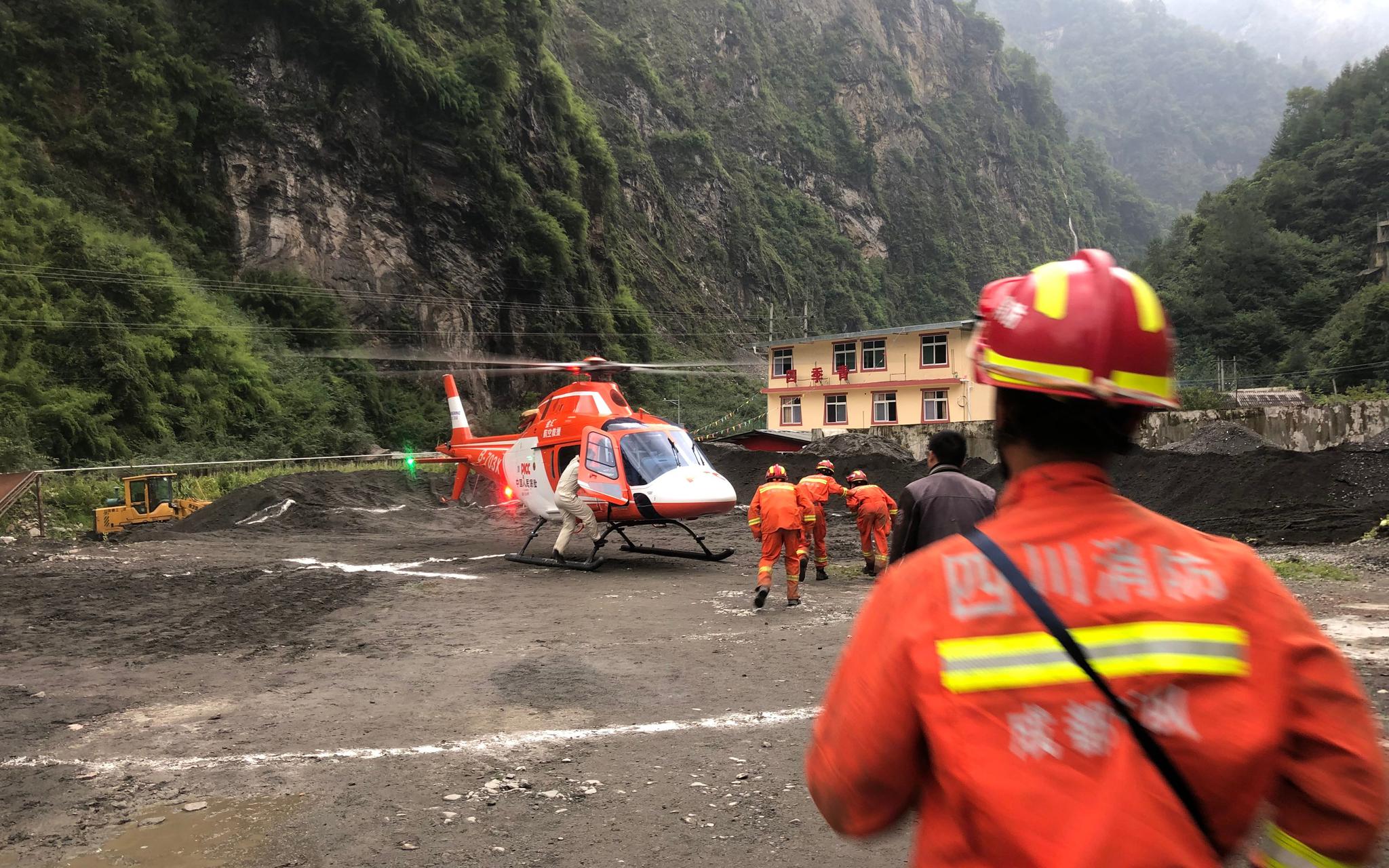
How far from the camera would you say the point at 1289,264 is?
54.2 metres

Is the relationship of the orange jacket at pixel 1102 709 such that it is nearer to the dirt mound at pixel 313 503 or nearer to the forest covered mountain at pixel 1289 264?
the dirt mound at pixel 313 503

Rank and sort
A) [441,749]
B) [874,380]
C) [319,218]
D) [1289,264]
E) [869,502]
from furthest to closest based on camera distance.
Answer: [1289,264] < [874,380] < [319,218] < [869,502] < [441,749]

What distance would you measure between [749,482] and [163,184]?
80.0ft

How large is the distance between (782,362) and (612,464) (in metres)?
29.3

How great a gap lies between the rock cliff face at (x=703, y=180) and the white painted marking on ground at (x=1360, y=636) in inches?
1376

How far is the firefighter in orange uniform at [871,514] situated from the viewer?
459 inches

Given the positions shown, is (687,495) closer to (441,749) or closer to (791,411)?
(441,749)

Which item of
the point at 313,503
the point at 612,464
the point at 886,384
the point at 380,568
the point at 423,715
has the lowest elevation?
the point at 380,568

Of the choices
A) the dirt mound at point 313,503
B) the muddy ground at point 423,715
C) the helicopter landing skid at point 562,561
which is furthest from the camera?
the dirt mound at point 313,503

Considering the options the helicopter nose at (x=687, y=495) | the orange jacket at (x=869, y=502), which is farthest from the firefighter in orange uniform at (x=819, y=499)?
the helicopter nose at (x=687, y=495)

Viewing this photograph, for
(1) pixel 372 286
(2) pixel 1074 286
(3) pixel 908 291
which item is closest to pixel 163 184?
(1) pixel 372 286

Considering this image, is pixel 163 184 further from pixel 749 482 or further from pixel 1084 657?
pixel 1084 657

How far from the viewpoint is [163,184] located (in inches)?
1264

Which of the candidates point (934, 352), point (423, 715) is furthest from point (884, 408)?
point (423, 715)
